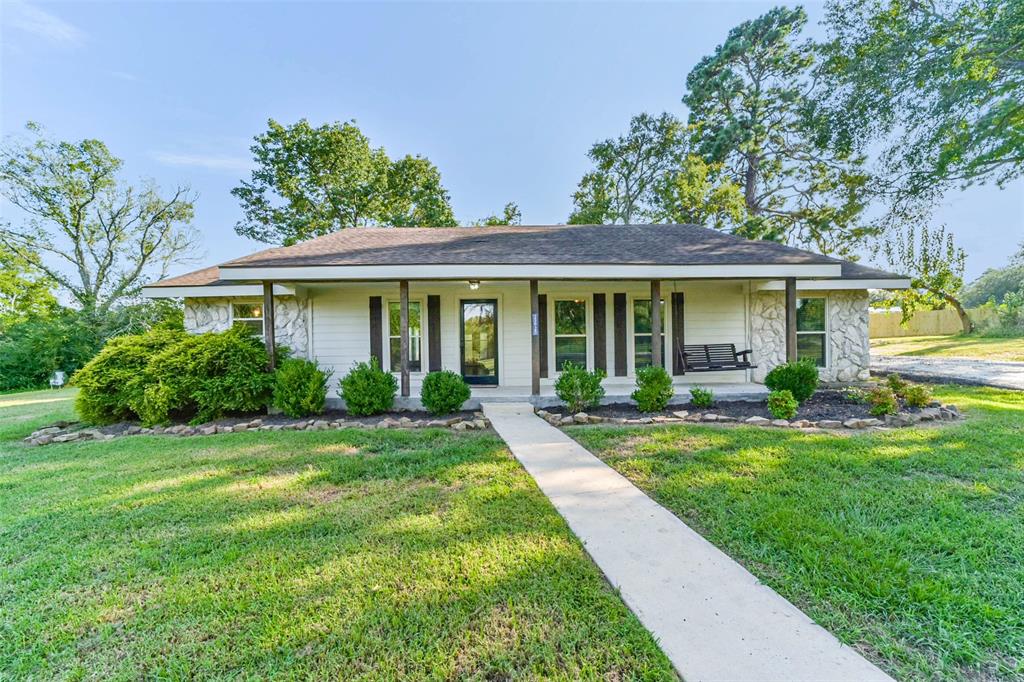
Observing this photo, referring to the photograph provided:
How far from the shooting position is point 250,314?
9.73m

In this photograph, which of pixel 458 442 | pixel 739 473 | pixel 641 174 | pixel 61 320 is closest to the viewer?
pixel 739 473

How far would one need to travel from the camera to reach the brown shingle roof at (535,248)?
23.9ft

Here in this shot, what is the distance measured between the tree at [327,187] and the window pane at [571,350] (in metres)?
13.5

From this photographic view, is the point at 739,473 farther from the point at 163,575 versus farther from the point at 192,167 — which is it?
the point at 192,167

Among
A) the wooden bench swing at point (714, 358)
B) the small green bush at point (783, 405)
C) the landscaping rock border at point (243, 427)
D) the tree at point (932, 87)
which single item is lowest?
the landscaping rock border at point (243, 427)

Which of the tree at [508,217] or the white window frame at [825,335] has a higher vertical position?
the tree at [508,217]

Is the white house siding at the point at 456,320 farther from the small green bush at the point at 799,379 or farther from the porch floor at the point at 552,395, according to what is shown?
the small green bush at the point at 799,379

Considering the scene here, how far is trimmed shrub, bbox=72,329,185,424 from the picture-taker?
21.7 feet

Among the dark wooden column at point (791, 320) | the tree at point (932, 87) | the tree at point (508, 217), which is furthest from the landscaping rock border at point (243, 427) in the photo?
the tree at point (508, 217)

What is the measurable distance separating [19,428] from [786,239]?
2479 cm

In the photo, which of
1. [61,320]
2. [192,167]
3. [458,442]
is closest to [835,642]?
[458,442]

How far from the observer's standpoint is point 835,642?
6.02ft

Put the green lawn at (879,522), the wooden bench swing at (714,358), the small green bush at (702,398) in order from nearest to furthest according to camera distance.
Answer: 1. the green lawn at (879,522)
2. the small green bush at (702,398)
3. the wooden bench swing at (714,358)

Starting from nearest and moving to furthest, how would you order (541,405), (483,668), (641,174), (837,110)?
(483,668)
(541,405)
(837,110)
(641,174)
